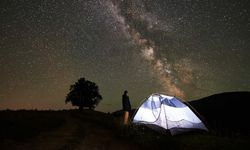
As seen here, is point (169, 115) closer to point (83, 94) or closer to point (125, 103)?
point (125, 103)

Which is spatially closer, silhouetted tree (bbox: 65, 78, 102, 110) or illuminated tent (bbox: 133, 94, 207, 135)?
illuminated tent (bbox: 133, 94, 207, 135)

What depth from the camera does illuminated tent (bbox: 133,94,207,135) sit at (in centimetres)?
1273

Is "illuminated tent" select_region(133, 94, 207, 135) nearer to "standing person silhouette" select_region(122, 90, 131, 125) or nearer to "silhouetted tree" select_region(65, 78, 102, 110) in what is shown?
"standing person silhouette" select_region(122, 90, 131, 125)

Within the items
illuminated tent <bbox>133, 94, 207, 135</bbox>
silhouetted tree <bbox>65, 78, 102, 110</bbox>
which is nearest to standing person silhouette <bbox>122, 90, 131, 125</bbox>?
illuminated tent <bbox>133, 94, 207, 135</bbox>

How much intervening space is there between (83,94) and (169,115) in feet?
134

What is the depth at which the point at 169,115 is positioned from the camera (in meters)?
13.0

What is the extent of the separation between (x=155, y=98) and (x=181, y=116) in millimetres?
1802

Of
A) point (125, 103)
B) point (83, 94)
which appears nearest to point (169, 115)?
point (125, 103)

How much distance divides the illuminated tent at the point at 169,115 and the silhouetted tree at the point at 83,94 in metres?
38.8

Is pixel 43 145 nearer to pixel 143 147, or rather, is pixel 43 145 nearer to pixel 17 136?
pixel 17 136

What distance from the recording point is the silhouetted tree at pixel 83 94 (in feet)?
169

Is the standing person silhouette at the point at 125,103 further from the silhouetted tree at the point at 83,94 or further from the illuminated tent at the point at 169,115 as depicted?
the silhouetted tree at the point at 83,94

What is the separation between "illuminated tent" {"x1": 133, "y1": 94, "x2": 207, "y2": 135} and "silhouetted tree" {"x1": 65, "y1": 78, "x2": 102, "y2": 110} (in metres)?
38.8

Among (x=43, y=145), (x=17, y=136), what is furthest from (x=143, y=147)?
(x=17, y=136)
